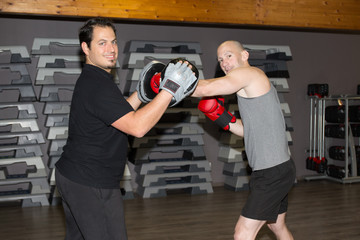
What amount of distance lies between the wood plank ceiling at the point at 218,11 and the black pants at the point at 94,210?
10.6ft

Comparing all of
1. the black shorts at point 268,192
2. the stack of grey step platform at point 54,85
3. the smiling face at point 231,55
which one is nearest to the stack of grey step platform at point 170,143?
the stack of grey step platform at point 54,85

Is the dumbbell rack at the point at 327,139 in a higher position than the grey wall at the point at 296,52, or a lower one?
lower

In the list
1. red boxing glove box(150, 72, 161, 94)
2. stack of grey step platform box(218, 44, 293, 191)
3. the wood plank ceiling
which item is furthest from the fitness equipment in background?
red boxing glove box(150, 72, 161, 94)

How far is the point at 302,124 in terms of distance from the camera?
6.60 meters

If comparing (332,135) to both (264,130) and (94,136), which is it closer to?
(264,130)

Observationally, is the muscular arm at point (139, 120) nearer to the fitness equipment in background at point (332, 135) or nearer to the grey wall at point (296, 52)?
the grey wall at point (296, 52)

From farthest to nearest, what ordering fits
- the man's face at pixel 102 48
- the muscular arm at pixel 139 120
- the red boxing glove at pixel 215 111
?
the red boxing glove at pixel 215 111 → the man's face at pixel 102 48 → the muscular arm at pixel 139 120

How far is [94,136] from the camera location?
201cm

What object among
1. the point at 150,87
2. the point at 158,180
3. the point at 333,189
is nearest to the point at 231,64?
the point at 150,87

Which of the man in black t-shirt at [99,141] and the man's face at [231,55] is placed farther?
the man's face at [231,55]

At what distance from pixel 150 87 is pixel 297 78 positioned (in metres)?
4.56

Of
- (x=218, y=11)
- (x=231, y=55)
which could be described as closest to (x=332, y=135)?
(x=218, y=11)

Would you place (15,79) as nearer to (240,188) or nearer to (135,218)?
(135,218)

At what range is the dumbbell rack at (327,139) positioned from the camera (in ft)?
20.1
